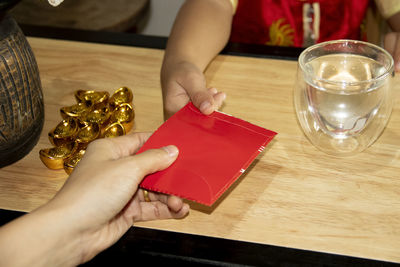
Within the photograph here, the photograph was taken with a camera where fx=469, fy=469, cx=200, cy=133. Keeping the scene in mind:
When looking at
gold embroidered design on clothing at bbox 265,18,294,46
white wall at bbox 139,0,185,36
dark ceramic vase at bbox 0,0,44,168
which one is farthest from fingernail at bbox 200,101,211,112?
white wall at bbox 139,0,185,36

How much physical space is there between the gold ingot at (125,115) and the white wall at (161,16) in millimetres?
1550

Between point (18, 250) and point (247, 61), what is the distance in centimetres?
55

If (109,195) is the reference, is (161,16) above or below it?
below

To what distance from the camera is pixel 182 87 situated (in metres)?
0.78

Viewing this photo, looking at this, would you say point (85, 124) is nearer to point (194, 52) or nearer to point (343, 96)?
point (194, 52)

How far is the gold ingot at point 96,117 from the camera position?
28.2 inches

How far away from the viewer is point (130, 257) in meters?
0.57

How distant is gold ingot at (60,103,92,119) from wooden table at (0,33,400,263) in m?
0.04

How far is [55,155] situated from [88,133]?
6 cm

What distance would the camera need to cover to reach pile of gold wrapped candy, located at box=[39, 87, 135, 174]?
67cm

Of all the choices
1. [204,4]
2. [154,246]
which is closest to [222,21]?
[204,4]

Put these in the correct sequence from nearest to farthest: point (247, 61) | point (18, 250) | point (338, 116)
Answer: point (18, 250) → point (338, 116) → point (247, 61)

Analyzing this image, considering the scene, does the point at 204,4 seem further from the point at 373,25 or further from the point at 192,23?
the point at 373,25

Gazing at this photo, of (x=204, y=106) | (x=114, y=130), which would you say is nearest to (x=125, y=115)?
(x=114, y=130)
